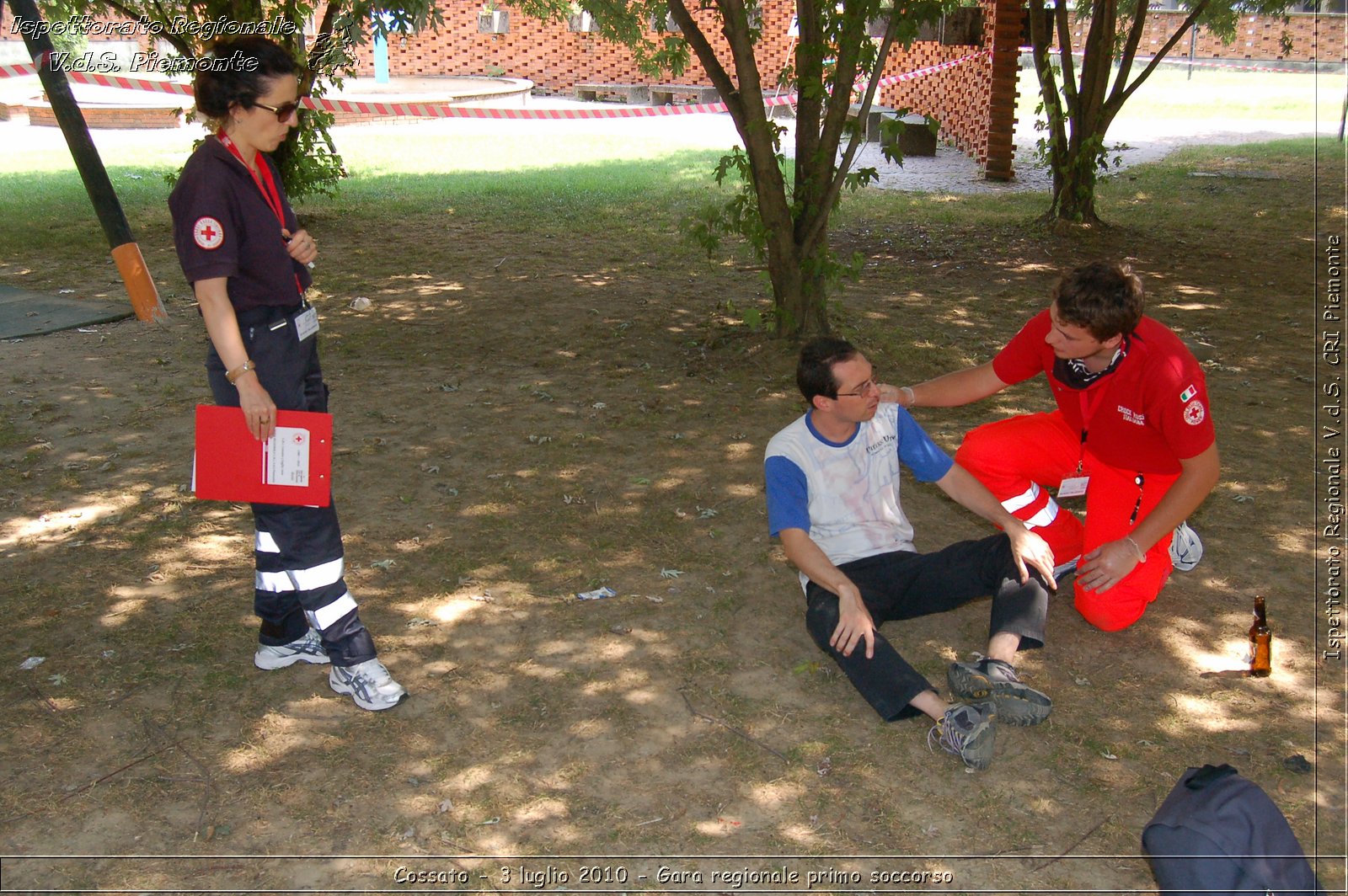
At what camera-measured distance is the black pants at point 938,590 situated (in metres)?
3.85

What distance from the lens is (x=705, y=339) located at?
7.82 meters

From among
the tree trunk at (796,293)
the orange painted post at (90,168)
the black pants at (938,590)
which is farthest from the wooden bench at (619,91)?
the black pants at (938,590)

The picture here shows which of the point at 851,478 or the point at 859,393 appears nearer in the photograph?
the point at 859,393

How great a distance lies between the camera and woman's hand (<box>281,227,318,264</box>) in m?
3.42

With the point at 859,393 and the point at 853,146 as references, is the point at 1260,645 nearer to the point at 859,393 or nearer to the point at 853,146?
the point at 859,393

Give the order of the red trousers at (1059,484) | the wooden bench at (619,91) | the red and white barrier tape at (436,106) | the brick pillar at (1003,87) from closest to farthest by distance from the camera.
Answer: the red trousers at (1059,484), the red and white barrier tape at (436,106), the brick pillar at (1003,87), the wooden bench at (619,91)

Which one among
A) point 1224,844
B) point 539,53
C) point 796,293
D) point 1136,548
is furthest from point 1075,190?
point 539,53

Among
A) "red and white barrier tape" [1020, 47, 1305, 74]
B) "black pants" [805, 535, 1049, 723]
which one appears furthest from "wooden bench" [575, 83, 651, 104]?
"black pants" [805, 535, 1049, 723]

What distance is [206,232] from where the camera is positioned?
316 cm

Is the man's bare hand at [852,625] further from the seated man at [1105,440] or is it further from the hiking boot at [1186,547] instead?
the hiking boot at [1186,547]

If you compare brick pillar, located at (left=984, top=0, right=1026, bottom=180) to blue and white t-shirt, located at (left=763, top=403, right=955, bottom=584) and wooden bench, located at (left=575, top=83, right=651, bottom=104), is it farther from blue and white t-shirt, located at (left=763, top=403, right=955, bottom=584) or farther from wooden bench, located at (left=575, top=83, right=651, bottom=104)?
wooden bench, located at (left=575, top=83, right=651, bottom=104)

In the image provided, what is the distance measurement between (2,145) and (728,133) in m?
12.9

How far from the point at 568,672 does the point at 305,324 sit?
148 cm

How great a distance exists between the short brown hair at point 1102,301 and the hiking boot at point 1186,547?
42.7 inches
